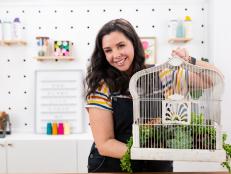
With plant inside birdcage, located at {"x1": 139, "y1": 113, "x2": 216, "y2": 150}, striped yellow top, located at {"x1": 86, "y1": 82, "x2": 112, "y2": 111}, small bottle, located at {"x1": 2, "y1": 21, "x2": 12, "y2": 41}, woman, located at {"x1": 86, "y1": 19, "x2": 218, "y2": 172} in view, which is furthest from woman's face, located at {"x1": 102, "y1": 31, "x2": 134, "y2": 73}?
small bottle, located at {"x1": 2, "y1": 21, "x2": 12, "y2": 41}

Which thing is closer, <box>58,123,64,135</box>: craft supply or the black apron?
the black apron

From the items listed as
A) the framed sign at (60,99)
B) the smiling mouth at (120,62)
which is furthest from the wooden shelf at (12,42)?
the smiling mouth at (120,62)

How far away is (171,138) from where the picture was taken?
1182mm

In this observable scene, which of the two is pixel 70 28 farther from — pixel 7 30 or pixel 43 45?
pixel 7 30

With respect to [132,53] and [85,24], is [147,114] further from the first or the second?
[85,24]

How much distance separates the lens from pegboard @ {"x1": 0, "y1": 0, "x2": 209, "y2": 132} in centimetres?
278

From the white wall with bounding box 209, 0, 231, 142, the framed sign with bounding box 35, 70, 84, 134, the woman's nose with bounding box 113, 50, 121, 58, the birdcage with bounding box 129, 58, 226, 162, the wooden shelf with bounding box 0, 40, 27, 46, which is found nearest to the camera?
the birdcage with bounding box 129, 58, 226, 162

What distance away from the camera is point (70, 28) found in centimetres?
282

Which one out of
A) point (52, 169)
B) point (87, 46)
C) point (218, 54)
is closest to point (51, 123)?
point (52, 169)

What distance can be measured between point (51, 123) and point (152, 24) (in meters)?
1.17

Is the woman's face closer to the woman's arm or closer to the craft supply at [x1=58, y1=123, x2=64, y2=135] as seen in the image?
the woman's arm

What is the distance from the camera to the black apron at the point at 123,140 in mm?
1403

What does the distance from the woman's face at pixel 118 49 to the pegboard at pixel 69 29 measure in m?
1.47

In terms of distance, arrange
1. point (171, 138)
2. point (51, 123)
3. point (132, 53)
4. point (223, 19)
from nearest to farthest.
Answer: point (171, 138), point (132, 53), point (223, 19), point (51, 123)
